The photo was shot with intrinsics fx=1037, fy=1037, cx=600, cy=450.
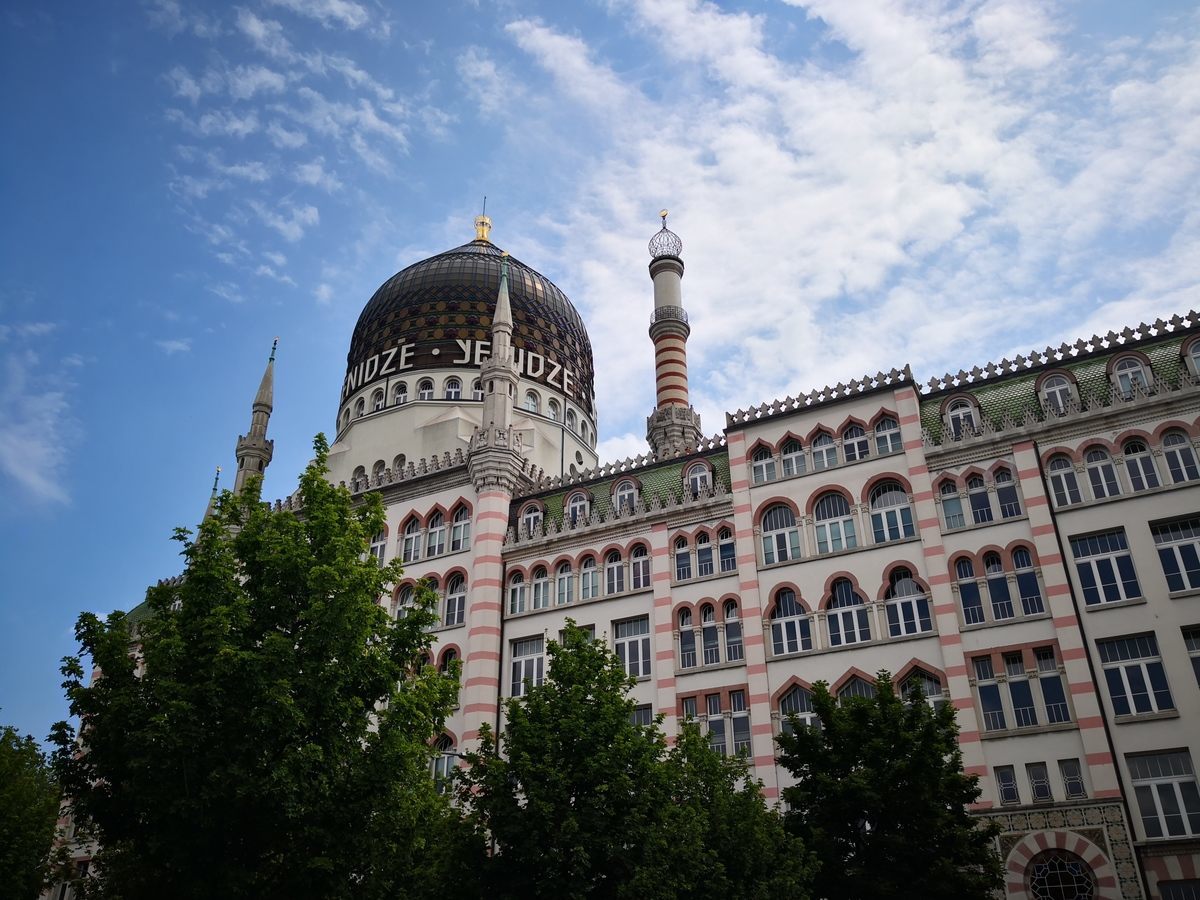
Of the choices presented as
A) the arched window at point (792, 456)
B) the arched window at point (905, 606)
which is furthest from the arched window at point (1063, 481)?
the arched window at point (792, 456)

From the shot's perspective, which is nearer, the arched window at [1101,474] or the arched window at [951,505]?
the arched window at [1101,474]

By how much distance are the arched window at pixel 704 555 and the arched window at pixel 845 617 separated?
497 cm

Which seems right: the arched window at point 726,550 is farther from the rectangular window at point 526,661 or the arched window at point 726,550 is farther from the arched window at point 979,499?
the arched window at point 979,499

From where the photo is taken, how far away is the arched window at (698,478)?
40938mm

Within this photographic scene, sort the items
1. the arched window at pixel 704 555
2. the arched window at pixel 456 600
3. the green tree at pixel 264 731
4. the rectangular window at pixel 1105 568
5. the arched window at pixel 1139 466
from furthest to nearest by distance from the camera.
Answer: the arched window at pixel 456 600 → the arched window at pixel 704 555 → the arched window at pixel 1139 466 → the rectangular window at pixel 1105 568 → the green tree at pixel 264 731

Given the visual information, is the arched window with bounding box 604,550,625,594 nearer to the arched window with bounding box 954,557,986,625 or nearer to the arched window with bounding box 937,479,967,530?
the arched window with bounding box 937,479,967,530

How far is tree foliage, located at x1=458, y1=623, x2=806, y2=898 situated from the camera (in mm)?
21594

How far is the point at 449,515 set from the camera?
45.5 metres

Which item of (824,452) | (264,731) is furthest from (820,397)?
(264,731)

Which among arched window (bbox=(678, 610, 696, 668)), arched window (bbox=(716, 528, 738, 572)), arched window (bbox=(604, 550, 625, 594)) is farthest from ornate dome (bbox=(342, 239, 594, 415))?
arched window (bbox=(678, 610, 696, 668))

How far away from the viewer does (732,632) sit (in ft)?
123

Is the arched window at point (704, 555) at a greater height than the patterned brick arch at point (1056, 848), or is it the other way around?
the arched window at point (704, 555)

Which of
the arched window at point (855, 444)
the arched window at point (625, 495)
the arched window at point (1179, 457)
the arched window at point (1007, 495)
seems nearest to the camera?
the arched window at point (1179, 457)

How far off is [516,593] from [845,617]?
549 inches
